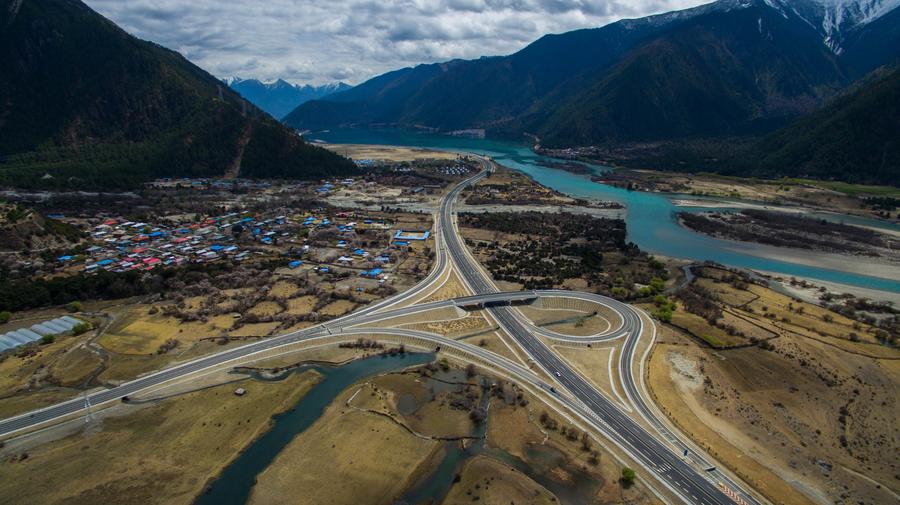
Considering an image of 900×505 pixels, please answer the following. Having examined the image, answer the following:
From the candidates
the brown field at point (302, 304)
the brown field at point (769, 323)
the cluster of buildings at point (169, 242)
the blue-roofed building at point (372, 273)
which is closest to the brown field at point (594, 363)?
the brown field at point (769, 323)

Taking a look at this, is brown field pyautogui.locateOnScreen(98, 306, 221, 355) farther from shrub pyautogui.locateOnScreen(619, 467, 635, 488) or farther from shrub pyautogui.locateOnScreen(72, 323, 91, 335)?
shrub pyautogui.locateOnScreen(619, 467, 635, 488)

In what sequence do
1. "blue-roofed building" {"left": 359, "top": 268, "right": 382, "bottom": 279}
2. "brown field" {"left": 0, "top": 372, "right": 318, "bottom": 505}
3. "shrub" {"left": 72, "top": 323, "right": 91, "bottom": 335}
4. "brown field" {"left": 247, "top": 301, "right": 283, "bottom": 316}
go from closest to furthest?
"brown field" {"left": 0, "top": 372, "right": 318, "bottom": 505} → "shrub" {"left": 72, "top": 323, "right": 91, "bottom": 335} → "brown field" {"left": 247, "top": 301, "right": 283, "bottom": 316} → "blue-roofed building" {"left": 359, "top": 268, "right": 382, "bottom": 279}

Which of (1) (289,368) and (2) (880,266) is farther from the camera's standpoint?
(2) (880,266)

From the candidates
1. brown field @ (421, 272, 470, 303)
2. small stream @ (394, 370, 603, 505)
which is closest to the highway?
brown field @ (421, 272, 470, 303)

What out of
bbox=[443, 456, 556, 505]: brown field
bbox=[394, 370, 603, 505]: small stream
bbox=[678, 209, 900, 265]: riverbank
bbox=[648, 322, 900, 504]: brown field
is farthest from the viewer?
bbox=[678, 209, 900, 265]: riverbank

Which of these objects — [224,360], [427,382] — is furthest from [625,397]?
[224,360]

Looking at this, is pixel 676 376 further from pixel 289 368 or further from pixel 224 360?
pixel 224 360

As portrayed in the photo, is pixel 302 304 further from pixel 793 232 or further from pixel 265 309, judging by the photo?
pixel 793 232

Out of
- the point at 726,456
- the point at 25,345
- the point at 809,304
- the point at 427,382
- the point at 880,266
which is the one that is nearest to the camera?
the point at 726,456
